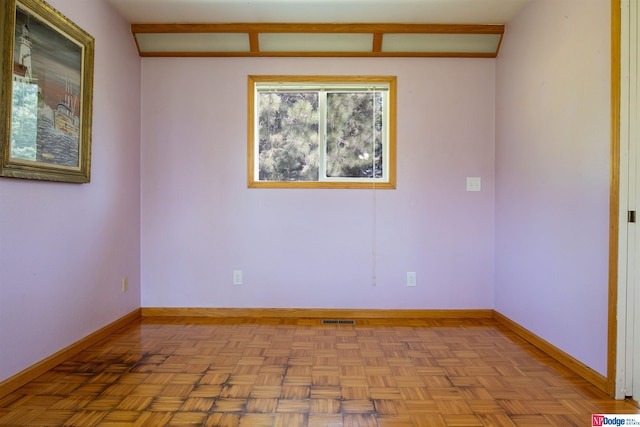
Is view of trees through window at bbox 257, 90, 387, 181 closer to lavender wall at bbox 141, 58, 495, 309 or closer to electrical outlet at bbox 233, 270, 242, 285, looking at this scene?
lavender wall at bbox 141, 58, 495, 309

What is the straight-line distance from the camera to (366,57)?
10.0ft

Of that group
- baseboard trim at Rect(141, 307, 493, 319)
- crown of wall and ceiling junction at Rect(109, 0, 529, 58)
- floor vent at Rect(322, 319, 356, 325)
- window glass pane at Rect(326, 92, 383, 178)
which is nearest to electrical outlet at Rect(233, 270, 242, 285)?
baseboard trim at Rect(141, 307, 493, 319)

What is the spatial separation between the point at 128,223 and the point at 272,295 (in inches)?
50.5

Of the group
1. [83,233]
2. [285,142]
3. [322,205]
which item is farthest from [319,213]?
[83,233]

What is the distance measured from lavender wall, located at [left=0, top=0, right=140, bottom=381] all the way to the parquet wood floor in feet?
0.78

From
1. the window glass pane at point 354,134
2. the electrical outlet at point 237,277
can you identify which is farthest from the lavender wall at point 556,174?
the electrical outlet at point 237,277

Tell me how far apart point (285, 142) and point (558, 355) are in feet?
8.09

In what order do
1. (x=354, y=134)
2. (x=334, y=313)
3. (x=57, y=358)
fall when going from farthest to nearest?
(x=354, y=134) → (x=334, y=313) → (x=57, y=358)

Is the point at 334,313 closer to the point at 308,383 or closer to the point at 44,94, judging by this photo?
the point at 308,383

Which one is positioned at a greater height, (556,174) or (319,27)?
(319,27)

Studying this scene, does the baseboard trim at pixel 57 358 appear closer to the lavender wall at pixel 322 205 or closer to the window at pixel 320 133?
the lavender wall at pixel 322 205

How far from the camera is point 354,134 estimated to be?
3.17m

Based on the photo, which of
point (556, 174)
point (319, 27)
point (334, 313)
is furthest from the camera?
point (334, 313)

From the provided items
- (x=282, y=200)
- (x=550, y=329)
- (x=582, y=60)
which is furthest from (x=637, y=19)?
(x=282, y=200)
